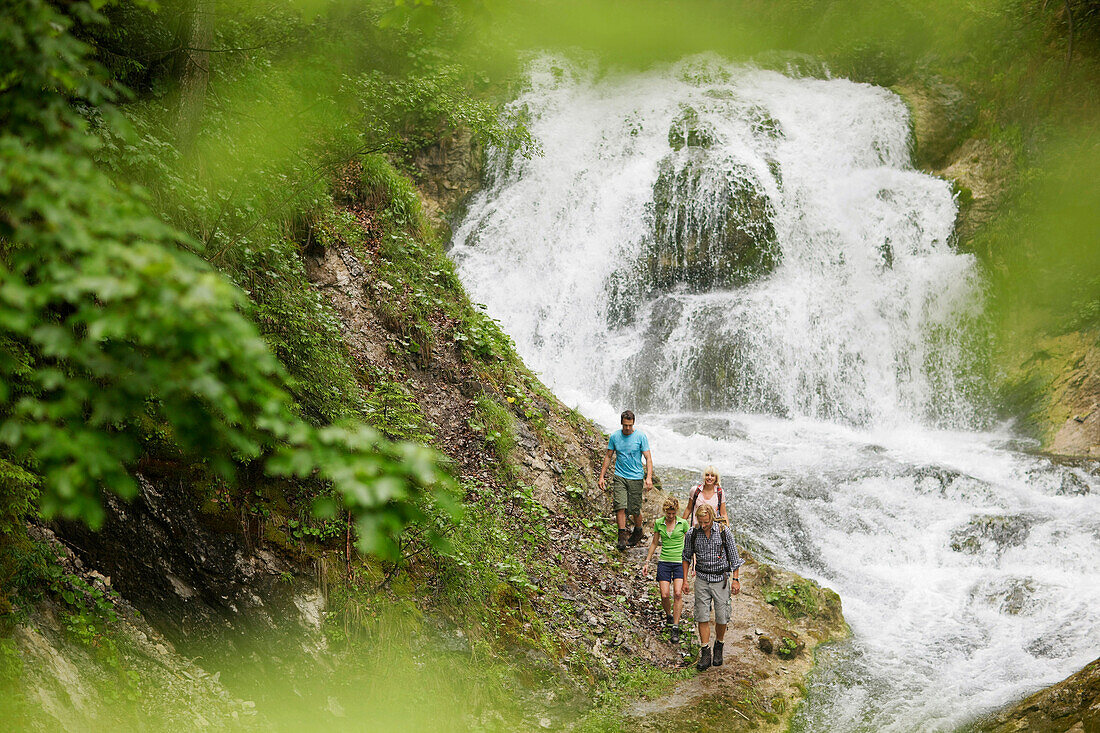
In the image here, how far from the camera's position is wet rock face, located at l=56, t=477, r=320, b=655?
15.5 ft

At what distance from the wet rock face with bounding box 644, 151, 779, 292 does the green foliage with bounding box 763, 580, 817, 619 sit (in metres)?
11.5

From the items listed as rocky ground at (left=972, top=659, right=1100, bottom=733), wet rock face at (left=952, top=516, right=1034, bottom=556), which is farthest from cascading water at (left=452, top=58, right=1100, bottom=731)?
rocky ground at (left=972, top=659, right=1100, bottom=733)

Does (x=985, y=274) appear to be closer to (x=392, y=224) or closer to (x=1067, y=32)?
(x=1067, y=32)

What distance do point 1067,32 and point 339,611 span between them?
76.0 ft

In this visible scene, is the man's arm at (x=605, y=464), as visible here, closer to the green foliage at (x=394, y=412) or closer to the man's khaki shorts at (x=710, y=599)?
the man's khaki shorts at (x=710, y=599)

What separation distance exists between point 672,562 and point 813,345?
1133 centimetres

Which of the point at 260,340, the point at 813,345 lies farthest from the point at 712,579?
the point at 813,345

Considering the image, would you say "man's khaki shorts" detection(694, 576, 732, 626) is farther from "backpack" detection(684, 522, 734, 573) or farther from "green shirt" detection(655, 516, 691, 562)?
"green shirt" detection(655, 516, 691, 562)

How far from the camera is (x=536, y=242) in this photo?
1962cm

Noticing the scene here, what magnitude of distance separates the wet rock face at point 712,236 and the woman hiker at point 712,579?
12.6m

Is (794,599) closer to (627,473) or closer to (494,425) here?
(627,473)

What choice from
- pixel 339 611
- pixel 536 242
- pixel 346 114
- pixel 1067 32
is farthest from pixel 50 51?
pixel 1067 32

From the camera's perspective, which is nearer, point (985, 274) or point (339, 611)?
point (339, 611)

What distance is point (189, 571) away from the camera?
497cm
